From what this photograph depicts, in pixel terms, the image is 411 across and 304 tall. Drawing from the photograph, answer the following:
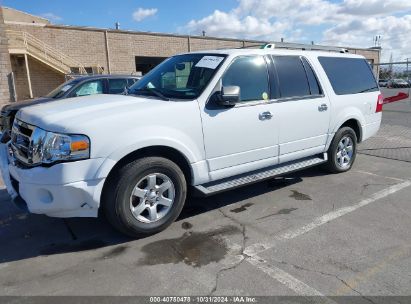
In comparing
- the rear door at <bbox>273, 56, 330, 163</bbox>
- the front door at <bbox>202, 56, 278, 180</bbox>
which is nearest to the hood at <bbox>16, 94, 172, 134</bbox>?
the front door at <bbox>202, 56, 278, 180</bbox>

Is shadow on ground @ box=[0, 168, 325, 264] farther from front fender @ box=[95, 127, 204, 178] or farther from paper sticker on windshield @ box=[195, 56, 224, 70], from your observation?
paper sticker on windshield @ box=[195, 56, 224, 70]

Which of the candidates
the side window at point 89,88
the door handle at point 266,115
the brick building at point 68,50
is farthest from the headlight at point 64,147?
the brick building at point 68,50

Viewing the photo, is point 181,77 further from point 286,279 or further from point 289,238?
point 286,279

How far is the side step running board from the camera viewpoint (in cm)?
418

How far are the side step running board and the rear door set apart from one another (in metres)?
0.12

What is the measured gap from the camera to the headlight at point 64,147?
325cm

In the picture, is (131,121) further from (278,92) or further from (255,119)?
(278,92)

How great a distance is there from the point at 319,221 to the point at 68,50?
24.2 meters

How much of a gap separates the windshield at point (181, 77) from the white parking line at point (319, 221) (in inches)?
69.3

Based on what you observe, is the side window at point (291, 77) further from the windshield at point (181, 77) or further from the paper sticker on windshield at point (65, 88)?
the paper sticker on windshield at point (65, 88)

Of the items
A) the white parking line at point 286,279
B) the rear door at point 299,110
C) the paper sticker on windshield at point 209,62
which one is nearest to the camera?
the white parking line at point 286,279

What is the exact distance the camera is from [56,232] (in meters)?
4.02

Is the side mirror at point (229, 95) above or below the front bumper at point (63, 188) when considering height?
above

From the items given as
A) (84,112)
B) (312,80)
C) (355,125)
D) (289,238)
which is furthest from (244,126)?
(355,125)
